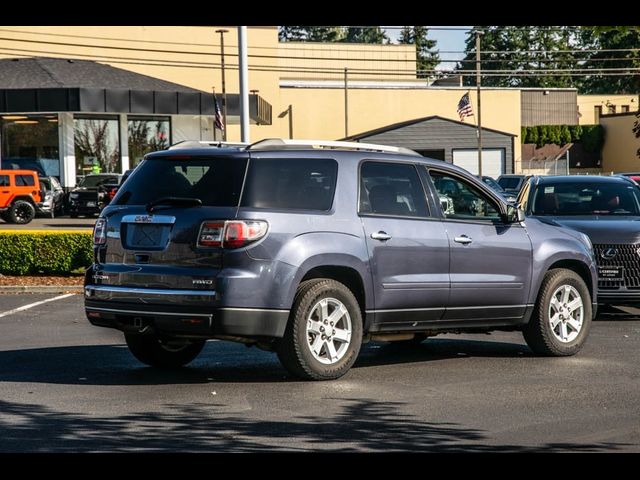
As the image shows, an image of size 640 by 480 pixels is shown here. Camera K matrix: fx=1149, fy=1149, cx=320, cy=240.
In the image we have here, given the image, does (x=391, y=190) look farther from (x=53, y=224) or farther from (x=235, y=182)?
(x=53, y=224)

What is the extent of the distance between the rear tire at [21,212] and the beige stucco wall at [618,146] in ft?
150

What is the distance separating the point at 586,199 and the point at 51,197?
30.8 meters

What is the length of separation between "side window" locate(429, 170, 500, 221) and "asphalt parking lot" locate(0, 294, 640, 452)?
139cm

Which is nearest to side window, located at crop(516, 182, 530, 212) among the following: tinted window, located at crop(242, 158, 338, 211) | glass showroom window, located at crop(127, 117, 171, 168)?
tinted window, located at crop(242, 158, 338, 211)

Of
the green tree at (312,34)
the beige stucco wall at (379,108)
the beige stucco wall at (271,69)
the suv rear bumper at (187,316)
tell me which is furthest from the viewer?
the green tree at (312,34)

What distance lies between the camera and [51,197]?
42.8 metres

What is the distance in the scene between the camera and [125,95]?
156ft

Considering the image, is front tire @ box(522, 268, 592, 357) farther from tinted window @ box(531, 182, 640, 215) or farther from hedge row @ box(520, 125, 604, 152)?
hedge row @ box(520, 125, 604, 152)

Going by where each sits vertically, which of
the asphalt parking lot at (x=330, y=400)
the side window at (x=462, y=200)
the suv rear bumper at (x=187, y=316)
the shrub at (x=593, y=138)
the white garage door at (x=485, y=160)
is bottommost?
the asphalt parking lot at (x=330, y=400)

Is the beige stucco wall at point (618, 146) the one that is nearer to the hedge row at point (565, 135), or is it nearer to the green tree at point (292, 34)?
the hedge row at point (565, 135)

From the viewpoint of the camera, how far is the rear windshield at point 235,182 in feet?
30.5

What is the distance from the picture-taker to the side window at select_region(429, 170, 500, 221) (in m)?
10.6

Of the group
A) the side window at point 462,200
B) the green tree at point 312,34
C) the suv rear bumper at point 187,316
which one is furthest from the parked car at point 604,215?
the green tree at point 312,34
